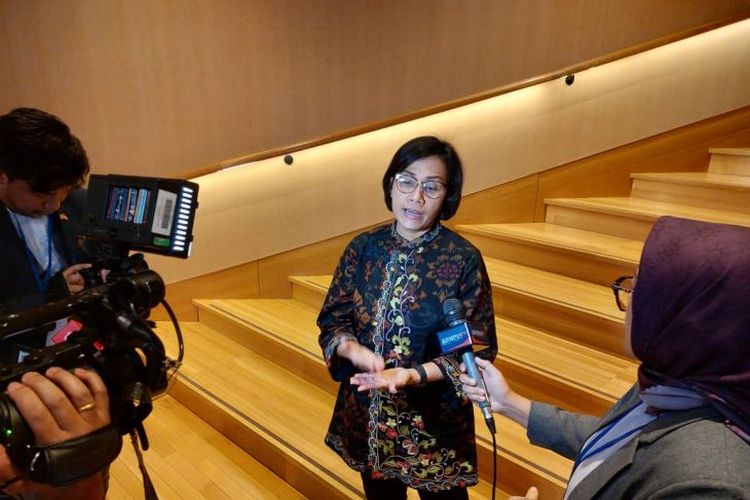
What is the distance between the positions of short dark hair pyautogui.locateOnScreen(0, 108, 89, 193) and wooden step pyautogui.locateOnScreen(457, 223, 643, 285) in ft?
6.83

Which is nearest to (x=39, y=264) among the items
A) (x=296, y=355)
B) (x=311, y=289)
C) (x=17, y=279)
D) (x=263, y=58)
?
(x=17, y=279)

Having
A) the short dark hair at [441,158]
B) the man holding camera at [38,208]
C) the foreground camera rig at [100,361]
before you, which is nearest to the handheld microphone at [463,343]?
the short dark hair at [441,158]

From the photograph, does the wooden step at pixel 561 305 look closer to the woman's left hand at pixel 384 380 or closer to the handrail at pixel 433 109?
the handrail at pixel 433 109

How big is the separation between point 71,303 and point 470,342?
65 centimetres

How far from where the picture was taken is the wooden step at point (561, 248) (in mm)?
2271

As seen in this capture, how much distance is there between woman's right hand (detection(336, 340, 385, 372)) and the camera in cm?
110

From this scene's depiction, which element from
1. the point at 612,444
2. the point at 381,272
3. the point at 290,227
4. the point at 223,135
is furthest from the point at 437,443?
the point at 223,135

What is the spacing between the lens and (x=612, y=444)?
712mm

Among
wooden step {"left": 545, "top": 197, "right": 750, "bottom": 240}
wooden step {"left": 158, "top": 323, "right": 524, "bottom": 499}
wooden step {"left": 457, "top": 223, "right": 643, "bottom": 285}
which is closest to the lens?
wooden step {"left": 158, "top": 323, "right": 524, "bottom": 499}

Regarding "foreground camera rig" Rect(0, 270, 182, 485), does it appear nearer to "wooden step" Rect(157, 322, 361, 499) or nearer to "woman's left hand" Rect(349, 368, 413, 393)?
"woman's left hand" Rect(349, 368, 413, 393)

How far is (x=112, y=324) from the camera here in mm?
612

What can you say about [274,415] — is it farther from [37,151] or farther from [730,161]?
[730,161]

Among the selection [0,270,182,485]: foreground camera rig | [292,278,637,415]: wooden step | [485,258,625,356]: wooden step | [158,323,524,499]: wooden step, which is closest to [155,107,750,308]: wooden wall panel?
[158,323,524,499]: wooden step

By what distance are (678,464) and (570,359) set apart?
1.44 metres
